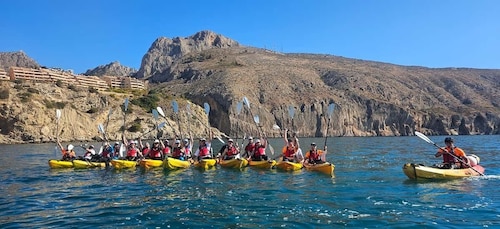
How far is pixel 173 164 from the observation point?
72.8 ft

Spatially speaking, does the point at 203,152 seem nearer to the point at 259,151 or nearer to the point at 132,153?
the point at 259,151

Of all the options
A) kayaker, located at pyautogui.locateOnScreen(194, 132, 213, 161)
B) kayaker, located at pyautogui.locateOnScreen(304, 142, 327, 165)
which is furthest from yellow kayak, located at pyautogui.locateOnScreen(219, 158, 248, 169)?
kayaker, located at pyautogui.locateOnScreen(304, 142, 327, 165)

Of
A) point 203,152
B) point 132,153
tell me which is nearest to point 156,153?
point 132,153

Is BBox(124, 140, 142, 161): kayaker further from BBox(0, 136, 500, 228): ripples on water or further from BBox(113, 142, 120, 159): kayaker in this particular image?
BBox(0, 136, 500, 228): ripples on water

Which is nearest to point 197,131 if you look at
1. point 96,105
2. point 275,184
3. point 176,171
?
point 96,105

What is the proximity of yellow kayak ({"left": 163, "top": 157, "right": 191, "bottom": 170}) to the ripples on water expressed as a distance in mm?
1639

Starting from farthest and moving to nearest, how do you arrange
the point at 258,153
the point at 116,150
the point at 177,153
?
the point at 116,150 → the point at 177,153 → the point at 258,153

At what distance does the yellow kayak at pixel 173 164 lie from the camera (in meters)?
21.9

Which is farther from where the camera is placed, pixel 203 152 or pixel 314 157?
pixel 203 152

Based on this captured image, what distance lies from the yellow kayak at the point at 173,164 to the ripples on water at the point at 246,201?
1639 millimetres

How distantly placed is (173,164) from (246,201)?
9745mm

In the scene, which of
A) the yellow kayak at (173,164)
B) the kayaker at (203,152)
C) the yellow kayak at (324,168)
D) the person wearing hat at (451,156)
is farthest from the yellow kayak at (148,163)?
the person wearing hat at (451,156)

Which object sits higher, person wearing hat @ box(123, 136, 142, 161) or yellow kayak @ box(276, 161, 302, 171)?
person wearing hat @ box(123, 136, 142, 161)

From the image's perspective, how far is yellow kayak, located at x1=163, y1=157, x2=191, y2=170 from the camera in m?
21.9
